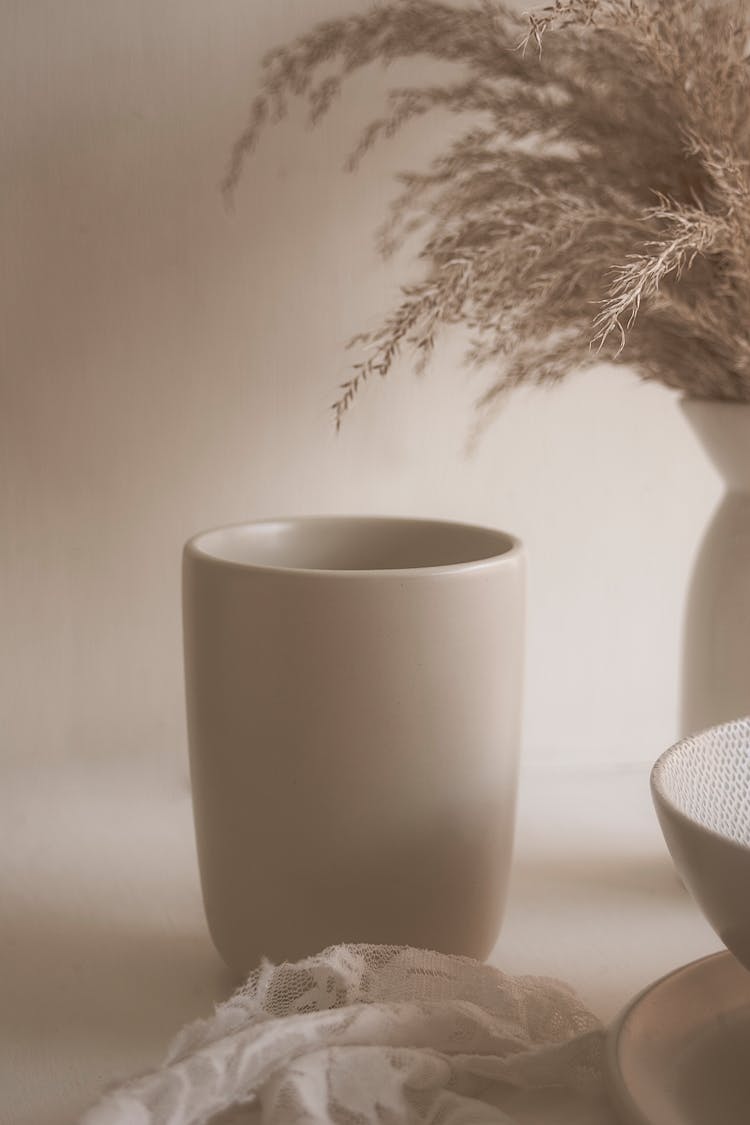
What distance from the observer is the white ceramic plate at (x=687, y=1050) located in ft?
1.16

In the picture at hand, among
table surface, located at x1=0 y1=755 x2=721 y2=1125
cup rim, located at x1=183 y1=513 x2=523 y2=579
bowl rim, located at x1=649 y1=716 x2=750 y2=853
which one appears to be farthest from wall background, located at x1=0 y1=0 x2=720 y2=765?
bowl rim, located at x1=649 y1=716 x2=750 y2=853

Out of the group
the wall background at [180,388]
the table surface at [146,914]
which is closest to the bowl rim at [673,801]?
the table surface at [146,914]

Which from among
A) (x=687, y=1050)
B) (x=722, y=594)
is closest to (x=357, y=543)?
(x=722, y=594)

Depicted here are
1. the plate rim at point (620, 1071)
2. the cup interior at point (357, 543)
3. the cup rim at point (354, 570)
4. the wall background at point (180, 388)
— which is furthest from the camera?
the wall background at point (180, 388)

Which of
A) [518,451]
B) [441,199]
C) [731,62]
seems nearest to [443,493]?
[518,451]

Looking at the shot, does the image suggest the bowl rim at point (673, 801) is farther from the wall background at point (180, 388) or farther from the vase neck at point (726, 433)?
the wall background at point (180, 388)

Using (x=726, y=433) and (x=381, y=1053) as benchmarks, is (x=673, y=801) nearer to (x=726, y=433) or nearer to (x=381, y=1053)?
(x=381, y=1053)

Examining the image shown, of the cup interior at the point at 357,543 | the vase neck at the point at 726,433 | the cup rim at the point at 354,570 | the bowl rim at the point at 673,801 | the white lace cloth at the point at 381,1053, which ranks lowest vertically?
the white lace cloth at the point at 381,1053

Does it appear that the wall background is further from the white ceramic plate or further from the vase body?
the white ceramic plate

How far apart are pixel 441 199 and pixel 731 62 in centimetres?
15

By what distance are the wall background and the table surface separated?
6 cm

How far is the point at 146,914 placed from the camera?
1.84 feet

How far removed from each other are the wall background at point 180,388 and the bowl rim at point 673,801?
0.31m

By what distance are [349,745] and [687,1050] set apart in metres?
0.15
